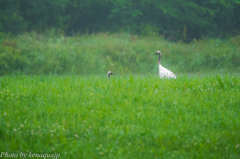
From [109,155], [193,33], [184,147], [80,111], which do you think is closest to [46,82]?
[80,111]

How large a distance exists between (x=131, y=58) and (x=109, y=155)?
550 inches

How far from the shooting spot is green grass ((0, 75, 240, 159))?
4.58 m

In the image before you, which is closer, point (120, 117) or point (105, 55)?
point (120, 117)

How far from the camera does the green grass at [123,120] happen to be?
4.58 metres

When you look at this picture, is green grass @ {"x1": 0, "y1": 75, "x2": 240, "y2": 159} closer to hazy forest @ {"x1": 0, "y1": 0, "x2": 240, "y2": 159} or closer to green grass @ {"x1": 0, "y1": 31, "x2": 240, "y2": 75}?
hazy forest @ {"x1": 0, "y1": 0, "x2": 240, "y2": 159}

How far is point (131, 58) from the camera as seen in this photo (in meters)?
18.1

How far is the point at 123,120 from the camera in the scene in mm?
5348

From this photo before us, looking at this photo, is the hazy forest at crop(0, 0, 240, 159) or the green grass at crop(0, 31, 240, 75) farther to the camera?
the green grass at crop(0, 31, 240, 75)

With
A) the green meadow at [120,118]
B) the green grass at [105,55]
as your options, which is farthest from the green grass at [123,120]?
the green grass at [105,55]

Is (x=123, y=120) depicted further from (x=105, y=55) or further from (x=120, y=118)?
(x=105, y=55)

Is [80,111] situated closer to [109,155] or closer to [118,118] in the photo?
[118,118]

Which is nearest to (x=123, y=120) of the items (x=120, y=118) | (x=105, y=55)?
(x=120, y=118)

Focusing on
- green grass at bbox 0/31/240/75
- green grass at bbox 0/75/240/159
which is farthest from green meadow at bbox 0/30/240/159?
green grass at bbox 0/31/240/75

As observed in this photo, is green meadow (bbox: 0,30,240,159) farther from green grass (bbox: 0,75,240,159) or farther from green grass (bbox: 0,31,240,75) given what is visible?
green grass (bbox: 0,31,240,75)
